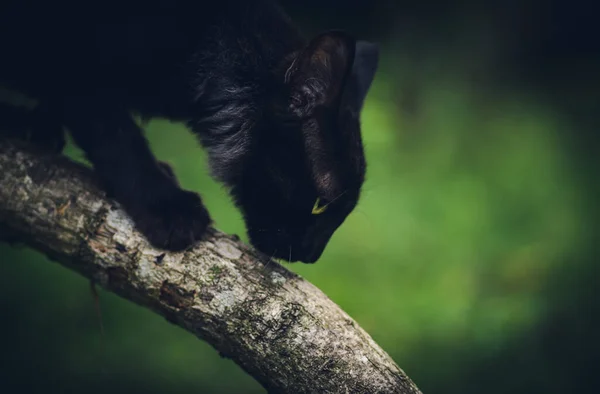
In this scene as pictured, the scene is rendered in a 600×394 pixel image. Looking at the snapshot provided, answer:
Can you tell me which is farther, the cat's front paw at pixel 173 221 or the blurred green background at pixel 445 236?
the blurred green background at pixel 445 236

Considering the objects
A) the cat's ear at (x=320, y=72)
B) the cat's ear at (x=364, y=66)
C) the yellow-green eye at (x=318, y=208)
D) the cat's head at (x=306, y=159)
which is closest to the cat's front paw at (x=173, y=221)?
the cat's head at (x=306, y=159)

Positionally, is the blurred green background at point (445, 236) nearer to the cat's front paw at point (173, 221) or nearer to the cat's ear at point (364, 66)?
the cat's front paw at point (173, 221)

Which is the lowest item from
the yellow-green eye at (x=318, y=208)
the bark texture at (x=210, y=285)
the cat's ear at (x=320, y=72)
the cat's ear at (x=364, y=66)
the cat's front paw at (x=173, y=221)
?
the bark texture at (x=210, y=285)

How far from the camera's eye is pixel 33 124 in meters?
2.80

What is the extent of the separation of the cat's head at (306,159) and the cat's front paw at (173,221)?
0.63 ft

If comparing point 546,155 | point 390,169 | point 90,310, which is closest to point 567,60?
point 546,155

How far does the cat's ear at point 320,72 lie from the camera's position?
6.96 feet

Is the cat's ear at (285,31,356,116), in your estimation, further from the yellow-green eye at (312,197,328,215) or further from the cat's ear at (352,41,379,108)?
the cat's ear at (352,41,379,108)

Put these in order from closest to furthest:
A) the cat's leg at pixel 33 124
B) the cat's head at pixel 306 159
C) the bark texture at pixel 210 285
A: the bark texture at pixel 210 285 → the cat's head at pixel 306 159 → the cat's leg at pixel 33 124

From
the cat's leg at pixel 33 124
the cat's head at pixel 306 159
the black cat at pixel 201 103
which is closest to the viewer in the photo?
the cat's head at pixel 306 159

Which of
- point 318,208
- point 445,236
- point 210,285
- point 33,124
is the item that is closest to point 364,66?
point 318,208

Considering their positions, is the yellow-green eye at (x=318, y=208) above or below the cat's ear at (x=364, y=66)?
below

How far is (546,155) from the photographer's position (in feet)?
18.9

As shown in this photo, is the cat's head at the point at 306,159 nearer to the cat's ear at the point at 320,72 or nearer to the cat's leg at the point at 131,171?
the cat's ear at the point at 320,72
